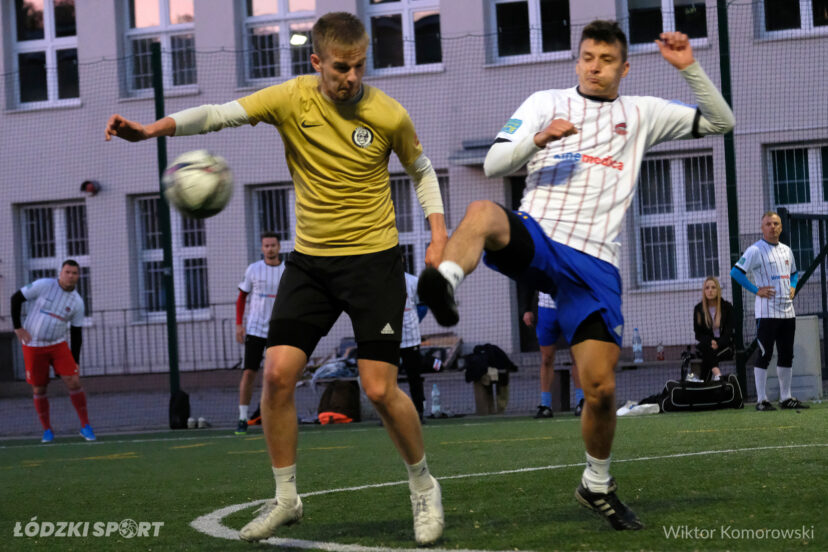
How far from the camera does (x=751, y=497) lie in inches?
216

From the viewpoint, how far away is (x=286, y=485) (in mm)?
5082

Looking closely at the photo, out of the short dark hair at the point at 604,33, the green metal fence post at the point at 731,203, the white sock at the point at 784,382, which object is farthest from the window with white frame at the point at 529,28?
the short dark hair at the point at 604,33

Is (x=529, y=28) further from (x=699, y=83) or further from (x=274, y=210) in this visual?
(x=699, y=83)

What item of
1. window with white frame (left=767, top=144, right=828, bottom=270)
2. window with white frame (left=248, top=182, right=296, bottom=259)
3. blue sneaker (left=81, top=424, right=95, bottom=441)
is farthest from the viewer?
window with white frame (left=248, top=182, right=296, bottom=259)

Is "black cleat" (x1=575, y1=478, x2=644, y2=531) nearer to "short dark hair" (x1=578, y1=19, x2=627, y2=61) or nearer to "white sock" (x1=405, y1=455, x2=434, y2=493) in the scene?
"white sock" (x1=405, y1=455, x2=434, y2=493)

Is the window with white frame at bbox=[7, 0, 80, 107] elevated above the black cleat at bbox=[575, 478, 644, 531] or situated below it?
above

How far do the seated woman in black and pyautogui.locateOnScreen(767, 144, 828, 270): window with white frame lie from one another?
6802 mm

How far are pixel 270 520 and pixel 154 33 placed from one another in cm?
2102

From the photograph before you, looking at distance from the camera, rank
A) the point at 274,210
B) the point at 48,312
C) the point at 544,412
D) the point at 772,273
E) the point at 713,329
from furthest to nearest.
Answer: the point at 274,210
the point at 713,329
the point at 48,312
the point at 544,412
the point at 772,273

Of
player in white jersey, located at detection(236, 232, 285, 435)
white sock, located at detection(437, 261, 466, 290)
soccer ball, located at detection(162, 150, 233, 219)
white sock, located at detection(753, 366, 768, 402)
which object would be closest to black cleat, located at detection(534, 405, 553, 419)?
white sock, located at detection(753, 366, 768, 402)

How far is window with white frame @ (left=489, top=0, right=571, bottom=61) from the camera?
21844mm

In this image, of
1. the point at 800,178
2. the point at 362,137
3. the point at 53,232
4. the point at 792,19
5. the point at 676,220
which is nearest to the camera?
the point at 362,137

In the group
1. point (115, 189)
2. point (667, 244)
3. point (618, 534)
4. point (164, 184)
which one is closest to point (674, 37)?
point (618, 534)

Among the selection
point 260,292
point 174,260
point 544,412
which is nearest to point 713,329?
point 544,412
